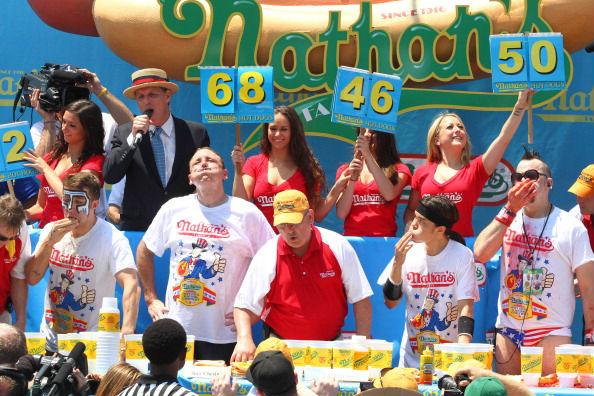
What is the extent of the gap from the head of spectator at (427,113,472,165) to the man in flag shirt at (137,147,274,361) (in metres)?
1.16

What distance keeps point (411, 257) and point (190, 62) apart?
2.93 meters

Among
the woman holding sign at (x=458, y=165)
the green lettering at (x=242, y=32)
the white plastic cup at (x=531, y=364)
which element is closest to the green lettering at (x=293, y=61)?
the green lettering at (x=242, y=32)

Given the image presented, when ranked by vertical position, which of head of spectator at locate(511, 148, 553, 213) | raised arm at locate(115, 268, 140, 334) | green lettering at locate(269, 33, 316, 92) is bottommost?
raised arm at locate(115, 268, 140, 334)

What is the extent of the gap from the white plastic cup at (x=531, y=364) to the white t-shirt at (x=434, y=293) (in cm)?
71

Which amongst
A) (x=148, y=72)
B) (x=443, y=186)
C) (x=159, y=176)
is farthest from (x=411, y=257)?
(x=148, y=72)

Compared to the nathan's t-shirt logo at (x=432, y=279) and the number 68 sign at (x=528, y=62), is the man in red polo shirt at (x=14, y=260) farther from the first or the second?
the number 68 sign at (x=528, y=62)

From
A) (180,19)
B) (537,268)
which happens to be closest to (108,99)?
(180,19)

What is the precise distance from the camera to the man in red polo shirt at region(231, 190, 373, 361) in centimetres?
607

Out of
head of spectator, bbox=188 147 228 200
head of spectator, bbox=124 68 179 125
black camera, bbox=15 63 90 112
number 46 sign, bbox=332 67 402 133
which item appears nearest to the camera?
head of spectator, bbox=188 147 228 200

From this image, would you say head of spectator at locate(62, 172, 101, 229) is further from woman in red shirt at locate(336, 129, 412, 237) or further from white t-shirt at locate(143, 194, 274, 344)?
woman in red shirt at locate(336, 129, 412, 237)

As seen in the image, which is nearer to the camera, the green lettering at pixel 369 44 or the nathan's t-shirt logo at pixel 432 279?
the nathan's t-shirt logo at pixel 432 279

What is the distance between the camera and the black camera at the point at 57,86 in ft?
24.4

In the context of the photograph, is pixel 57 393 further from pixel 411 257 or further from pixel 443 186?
pixel 443 186

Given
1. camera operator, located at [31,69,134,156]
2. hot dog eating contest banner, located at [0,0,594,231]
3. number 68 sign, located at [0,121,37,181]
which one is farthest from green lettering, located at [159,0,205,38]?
number 68 sign, located at [0,121,37,181]
